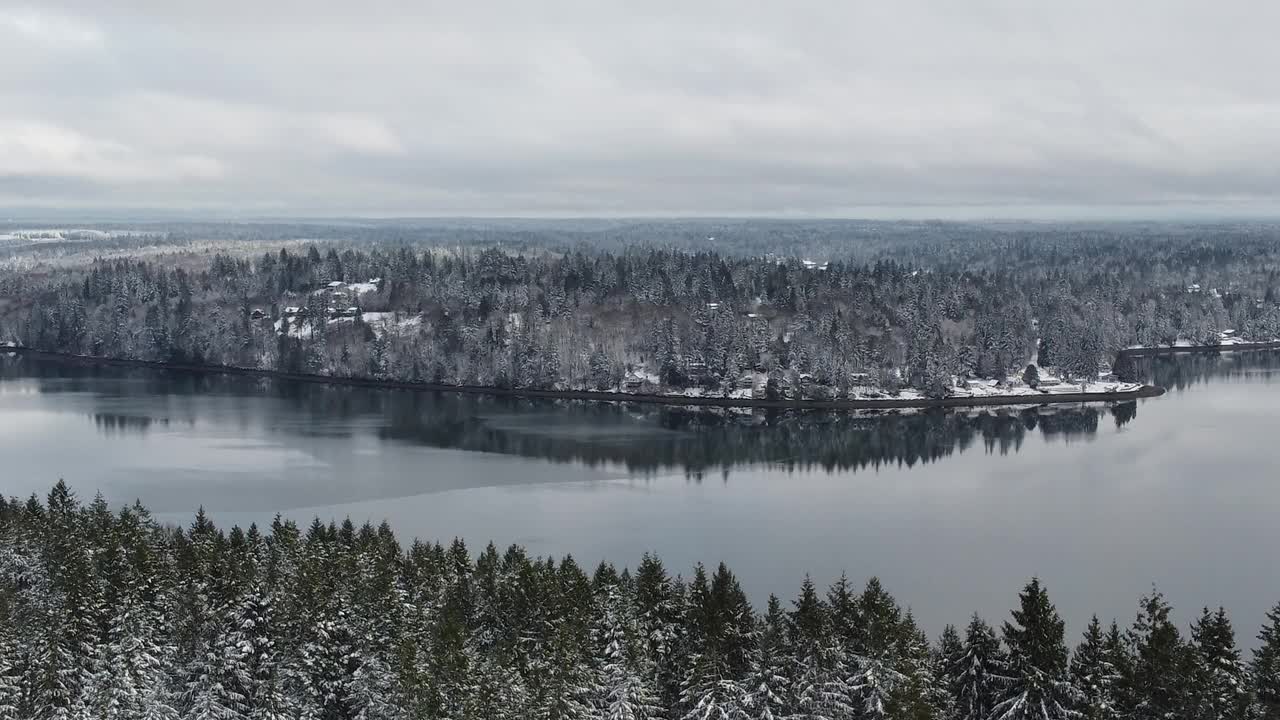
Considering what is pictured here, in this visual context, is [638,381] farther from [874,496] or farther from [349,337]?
[874,496]

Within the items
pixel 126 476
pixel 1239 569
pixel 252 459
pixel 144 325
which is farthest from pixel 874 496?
pixel 144 325

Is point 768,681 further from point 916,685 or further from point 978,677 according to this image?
point 978,677

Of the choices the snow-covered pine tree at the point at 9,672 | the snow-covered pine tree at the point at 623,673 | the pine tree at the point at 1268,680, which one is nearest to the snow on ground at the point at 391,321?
the snow-covered pine tree at the point at 9,672

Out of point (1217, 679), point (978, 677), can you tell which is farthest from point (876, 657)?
point (1217, 679)

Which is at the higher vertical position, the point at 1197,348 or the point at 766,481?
the point at 1197,348

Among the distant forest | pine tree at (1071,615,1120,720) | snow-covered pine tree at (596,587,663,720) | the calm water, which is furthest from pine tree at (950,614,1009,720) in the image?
the distant forest

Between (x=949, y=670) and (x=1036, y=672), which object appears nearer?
(x=1036, y=672)

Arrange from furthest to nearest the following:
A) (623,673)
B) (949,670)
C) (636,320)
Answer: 1. (636,320)
2. (949,670)
3. (623,673)

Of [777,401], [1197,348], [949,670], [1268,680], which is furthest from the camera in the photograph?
Result: [1197,348]
